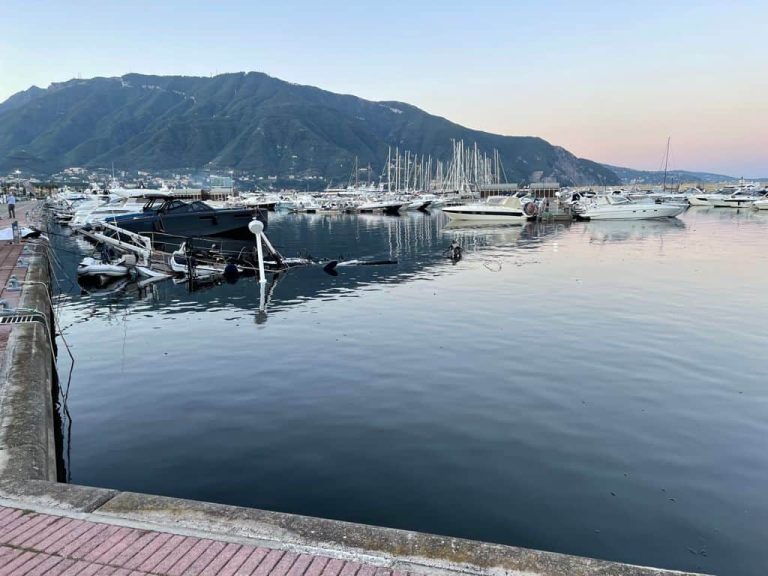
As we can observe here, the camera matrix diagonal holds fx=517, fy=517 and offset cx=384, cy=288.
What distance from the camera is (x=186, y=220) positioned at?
43.8 m

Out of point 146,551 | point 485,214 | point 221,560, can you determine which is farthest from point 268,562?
point 485,214

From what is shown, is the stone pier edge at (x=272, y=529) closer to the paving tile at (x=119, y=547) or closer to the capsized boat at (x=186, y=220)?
the paving tile at (x=119, y=547)

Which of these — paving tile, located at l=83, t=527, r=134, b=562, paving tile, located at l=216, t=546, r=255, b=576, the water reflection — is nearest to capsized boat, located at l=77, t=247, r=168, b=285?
paving tile, located at l=83, t=527, r=134, b=562

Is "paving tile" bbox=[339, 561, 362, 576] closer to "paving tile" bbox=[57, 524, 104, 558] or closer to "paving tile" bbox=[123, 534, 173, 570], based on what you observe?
→ "paving tile" bbox=[123, 534, 173, 570]

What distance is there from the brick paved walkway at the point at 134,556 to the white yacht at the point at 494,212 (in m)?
71.4

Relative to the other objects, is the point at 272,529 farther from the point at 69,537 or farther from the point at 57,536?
the point at 57,536

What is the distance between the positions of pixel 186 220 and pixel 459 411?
126 feet

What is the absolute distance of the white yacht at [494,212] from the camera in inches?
2901

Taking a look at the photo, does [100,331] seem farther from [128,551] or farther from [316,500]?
[128,551]

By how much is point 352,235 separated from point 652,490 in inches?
2049

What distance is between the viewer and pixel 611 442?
978cm

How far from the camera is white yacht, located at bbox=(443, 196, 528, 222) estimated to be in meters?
73.7

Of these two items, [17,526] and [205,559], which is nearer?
[205,559]

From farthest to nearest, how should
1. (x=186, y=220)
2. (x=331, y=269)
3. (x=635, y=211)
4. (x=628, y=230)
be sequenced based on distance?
(x=635, y=211)
(x=628, y=230)
(x=186, y=220)
(x=331, y=269)
